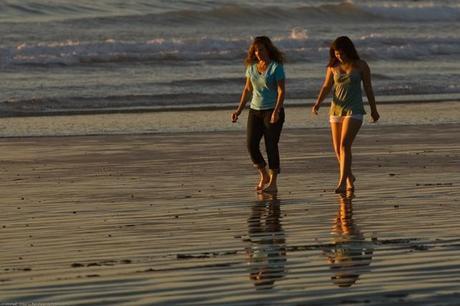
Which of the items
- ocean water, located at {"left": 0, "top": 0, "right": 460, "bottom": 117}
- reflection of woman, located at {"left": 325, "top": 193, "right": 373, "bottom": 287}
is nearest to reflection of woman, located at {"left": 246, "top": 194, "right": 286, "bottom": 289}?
reflection of woman, located at {"left": 325, "top": 193, "right": 373, "bottom": 287}

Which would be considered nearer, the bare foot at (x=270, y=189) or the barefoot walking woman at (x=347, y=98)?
the barefoot walking woman at (x=347, y=98)

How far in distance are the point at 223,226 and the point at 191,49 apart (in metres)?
26.2

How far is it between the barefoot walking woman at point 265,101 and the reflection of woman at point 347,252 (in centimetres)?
215

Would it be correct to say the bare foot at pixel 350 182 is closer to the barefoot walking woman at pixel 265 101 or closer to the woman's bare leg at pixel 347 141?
the woman's bare leg at pixel 347 141

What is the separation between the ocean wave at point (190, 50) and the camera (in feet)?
111

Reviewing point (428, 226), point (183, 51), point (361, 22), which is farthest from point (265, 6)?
point (428, 226)

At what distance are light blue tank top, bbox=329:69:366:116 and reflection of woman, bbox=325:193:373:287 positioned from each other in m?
1.95

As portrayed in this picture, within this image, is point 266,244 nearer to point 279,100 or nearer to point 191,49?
point 279,100

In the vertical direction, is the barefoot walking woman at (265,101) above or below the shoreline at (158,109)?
above

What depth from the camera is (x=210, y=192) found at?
12852 mm

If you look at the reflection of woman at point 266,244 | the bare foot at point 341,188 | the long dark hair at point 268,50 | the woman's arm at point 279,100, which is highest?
the long dark hair at point 268,50

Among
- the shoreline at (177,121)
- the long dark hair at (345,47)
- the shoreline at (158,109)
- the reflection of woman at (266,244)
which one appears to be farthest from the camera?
the shoreline at (158,109)

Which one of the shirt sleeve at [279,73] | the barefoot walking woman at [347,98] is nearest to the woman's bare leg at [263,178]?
the barefoot walking woman at [347,98]

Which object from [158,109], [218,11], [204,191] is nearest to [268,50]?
[204,191]
